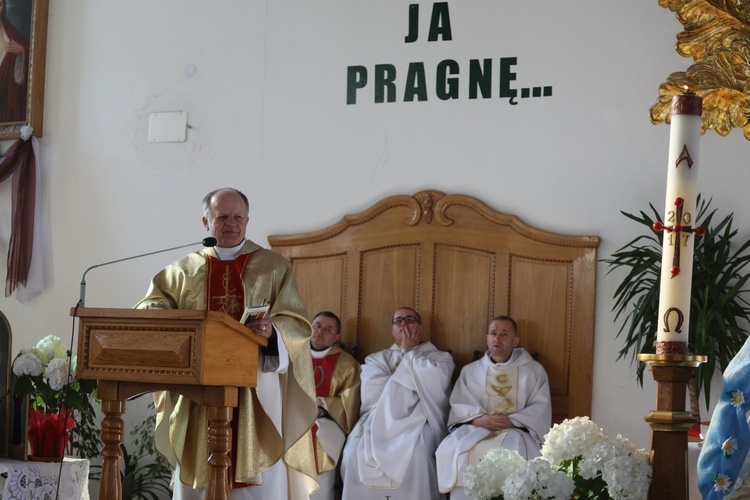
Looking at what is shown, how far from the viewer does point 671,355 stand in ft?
11.9

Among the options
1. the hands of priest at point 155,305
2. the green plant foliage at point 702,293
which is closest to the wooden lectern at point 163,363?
the hands of priest at point 155,305

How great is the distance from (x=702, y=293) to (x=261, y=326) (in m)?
3.84

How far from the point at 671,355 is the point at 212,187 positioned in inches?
239

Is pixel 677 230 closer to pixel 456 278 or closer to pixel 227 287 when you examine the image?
pixel 227 287

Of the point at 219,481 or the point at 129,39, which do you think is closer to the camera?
the point at 219,481

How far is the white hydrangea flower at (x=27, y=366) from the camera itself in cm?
610

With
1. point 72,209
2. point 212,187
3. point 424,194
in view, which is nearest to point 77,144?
point 72,209

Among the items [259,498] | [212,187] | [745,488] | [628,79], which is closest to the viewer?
[745,488]

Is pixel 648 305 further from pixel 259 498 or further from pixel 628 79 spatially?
pixel 259 498

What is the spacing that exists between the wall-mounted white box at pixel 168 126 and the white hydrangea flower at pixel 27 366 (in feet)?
11.3

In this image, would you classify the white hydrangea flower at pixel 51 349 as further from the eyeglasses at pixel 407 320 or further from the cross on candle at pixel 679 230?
the cross on candle at pixel 679 230

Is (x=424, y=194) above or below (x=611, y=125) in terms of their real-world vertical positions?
below

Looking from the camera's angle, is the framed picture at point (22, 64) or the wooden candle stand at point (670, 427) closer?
the wooden candle stand at point (670, 427)

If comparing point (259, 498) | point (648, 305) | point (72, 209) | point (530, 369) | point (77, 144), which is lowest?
point (259, 498)
